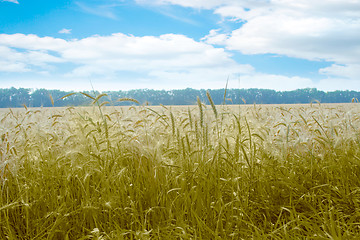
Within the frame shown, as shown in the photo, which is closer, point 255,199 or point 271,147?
point 255,199

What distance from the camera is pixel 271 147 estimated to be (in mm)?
3395

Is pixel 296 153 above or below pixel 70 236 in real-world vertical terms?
above

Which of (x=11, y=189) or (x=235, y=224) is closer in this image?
(x=235, y=224)

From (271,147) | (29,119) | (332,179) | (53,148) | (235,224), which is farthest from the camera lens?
(29,119)

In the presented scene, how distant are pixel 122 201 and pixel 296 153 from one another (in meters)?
2.40

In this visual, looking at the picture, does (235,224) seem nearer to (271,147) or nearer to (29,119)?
(271,147)

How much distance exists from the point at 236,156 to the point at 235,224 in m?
0.64

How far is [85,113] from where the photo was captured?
13.5 ft

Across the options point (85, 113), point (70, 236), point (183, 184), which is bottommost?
point (70, 236)

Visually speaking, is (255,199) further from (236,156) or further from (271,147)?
(271,147)

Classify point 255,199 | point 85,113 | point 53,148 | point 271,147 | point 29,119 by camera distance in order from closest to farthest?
1. point 255,199
2. point 271,147
3. point 53,148
4. point 85,113
5. point 29,119

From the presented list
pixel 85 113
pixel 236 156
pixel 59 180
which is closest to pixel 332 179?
pixel 236 156

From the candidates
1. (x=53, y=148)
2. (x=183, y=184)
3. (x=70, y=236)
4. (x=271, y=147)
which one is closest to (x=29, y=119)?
(x=53, y=148)

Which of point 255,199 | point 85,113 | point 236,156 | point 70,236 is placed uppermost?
point 85,113
